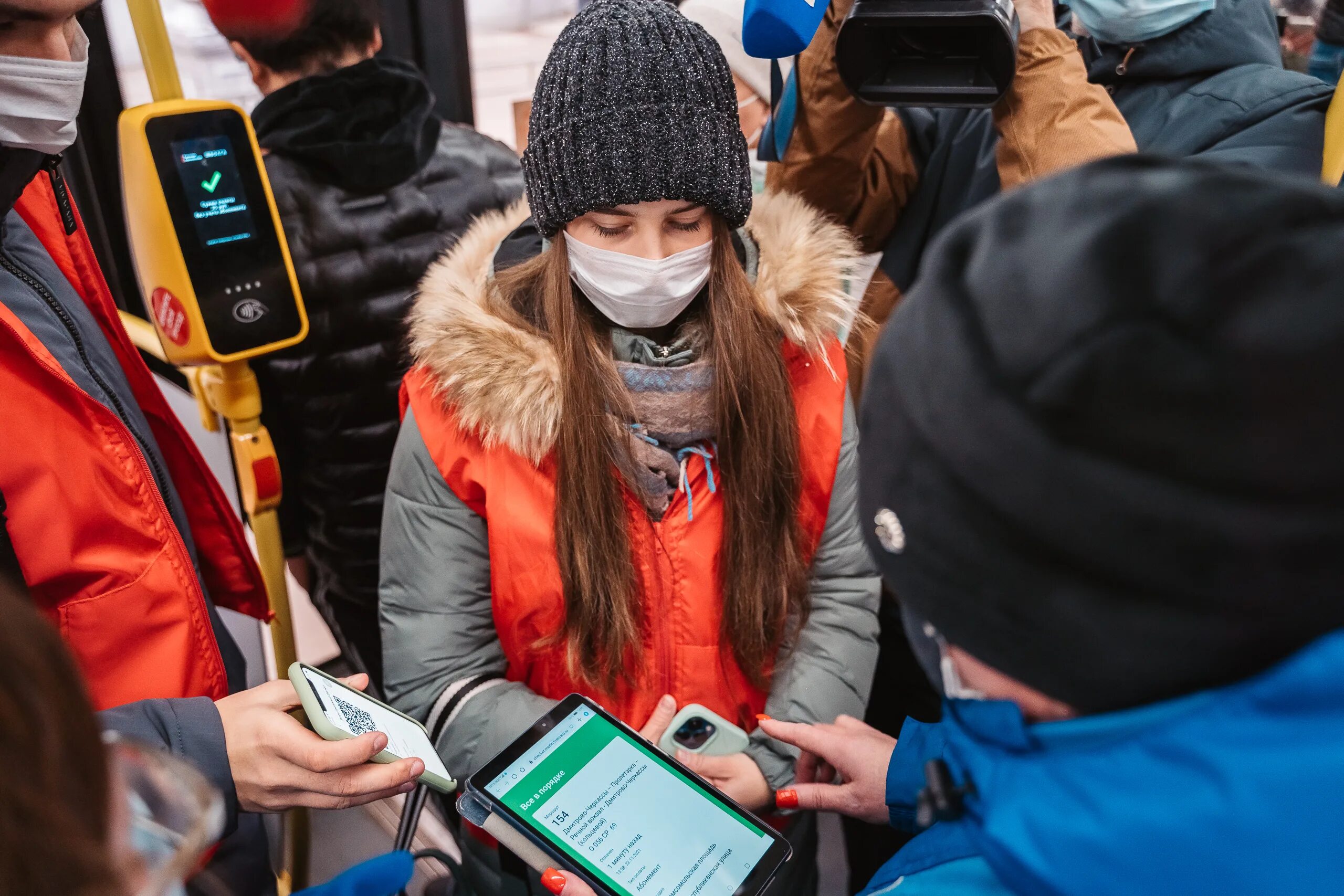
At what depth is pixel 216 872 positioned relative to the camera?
1014 mm

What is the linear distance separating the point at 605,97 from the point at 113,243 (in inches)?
77.9

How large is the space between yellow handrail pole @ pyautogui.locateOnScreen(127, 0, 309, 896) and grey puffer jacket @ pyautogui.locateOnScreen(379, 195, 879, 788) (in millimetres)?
435

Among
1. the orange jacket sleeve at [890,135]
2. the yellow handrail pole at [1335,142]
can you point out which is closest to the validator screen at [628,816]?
the orange jacket sleeve at [890,135]

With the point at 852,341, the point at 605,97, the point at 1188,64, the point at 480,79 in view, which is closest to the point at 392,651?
the point at 605,97

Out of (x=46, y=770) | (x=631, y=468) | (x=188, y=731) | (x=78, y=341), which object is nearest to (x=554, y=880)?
(x=188, y=731)

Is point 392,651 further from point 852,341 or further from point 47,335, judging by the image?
point 852,341

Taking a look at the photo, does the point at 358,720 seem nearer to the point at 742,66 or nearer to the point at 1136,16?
the point at 1136,16

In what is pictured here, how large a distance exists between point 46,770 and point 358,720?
1.87 feet

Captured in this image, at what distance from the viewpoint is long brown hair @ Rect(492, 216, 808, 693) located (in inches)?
46.0

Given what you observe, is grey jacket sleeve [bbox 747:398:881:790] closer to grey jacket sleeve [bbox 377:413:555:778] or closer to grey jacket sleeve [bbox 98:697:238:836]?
grey jacket sleeve [bbox 377:413:555:778]

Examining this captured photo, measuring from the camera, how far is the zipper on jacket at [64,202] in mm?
1178

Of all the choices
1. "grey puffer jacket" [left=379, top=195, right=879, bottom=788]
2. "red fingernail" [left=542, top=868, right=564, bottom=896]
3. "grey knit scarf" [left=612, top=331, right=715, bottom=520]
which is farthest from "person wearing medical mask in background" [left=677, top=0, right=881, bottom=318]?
"red fingernail" [left=542, top=868, right=564, bottom=896]

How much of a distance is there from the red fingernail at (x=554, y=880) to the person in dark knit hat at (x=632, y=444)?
0.28 metres

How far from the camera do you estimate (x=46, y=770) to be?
41 centimetres
